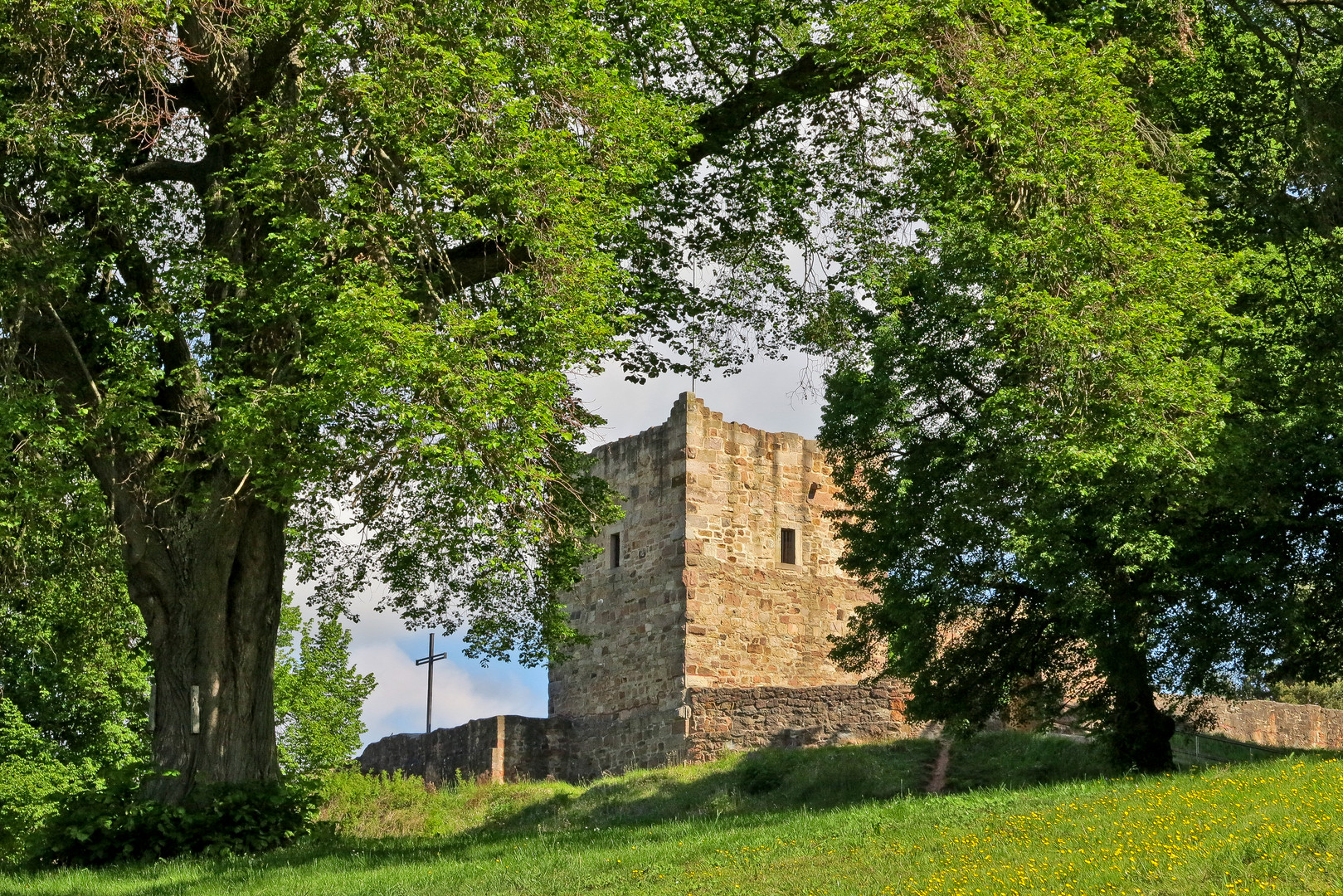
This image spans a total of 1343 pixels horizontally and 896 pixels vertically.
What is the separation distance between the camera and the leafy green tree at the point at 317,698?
30.3m

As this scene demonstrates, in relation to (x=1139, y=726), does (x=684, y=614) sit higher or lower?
higher

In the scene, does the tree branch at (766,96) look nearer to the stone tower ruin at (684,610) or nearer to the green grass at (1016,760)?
the green grass at (1016,760)

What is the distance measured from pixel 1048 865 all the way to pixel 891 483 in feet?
34.1

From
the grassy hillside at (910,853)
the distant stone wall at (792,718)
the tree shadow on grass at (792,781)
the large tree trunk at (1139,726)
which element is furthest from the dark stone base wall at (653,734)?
the grassy hillside at (910,853)

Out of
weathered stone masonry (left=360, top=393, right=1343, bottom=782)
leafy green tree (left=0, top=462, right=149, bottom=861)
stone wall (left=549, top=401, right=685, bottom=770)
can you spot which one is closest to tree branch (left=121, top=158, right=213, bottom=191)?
leafy green tree (left=0, top=462, right=149, bottom=861)

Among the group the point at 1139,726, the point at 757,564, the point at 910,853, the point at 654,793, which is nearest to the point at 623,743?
the point at 757,564

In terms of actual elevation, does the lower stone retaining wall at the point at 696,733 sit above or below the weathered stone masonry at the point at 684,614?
below

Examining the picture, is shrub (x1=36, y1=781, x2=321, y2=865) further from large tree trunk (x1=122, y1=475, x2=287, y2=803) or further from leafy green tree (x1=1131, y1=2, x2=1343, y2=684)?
leafy green tree (x1=1131, y1=2, x2=1343, y2=684)

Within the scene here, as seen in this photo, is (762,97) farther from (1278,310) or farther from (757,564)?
(757,564)

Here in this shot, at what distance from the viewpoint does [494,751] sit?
2883 cm

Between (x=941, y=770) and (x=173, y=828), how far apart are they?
465 inches

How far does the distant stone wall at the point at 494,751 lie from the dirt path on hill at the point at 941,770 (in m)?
8.72

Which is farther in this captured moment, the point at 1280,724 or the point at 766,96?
the point at 1280,724

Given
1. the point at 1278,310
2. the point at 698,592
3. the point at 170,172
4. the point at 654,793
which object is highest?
the point at 170,172
